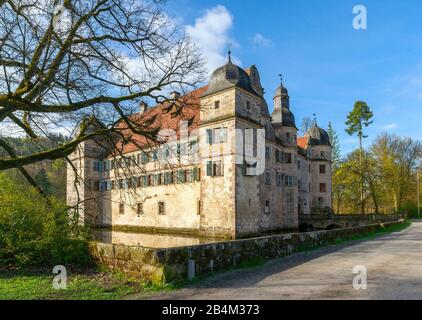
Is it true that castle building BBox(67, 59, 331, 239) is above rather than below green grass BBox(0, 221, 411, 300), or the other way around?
above

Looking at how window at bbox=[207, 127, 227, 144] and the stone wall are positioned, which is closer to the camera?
the stone wall

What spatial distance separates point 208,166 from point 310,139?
71.3 ft

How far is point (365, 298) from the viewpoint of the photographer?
5.18 meters

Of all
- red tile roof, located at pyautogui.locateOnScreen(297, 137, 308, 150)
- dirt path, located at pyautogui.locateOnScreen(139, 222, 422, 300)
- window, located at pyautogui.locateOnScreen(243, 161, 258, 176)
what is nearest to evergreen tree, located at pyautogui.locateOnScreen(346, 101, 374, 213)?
red tile roof, located at pyautogui.locateOnScreen(297, 137, 308, 150)

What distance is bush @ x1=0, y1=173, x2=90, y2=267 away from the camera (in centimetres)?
766

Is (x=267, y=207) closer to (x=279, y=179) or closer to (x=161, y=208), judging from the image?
(x=279, y=179)

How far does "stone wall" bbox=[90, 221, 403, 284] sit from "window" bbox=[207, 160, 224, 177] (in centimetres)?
1567

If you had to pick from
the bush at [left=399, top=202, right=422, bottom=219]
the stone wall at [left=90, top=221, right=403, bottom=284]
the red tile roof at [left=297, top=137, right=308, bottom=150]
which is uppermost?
the red tile roof at [left=297, top=137, right=308, bottom=150]

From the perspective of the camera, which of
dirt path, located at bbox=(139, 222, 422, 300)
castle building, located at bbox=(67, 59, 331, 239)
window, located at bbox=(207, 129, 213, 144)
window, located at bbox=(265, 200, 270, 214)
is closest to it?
dirt path, located at bbox=(139, 222, 422, 300)

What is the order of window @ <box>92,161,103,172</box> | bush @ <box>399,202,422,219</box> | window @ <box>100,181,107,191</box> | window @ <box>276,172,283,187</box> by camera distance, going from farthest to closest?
bush @ <box>399,202,422,219</box>, window @ <box>92,161,103,172</box>, window @ <box>100,181,107,191</box>, window @ <box>276,172,283,187</box>

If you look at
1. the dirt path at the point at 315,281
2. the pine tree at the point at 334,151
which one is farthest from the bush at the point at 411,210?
the dirt path at the point at 315,281

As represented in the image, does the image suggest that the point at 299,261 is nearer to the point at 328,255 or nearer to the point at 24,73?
the point at 328,255

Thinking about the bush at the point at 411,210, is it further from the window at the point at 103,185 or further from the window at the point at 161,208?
→ the window at the point at 103,185

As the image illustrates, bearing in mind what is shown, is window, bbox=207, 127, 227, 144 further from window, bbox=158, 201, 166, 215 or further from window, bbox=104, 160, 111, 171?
window, bbox=104, 160, 111, 171
